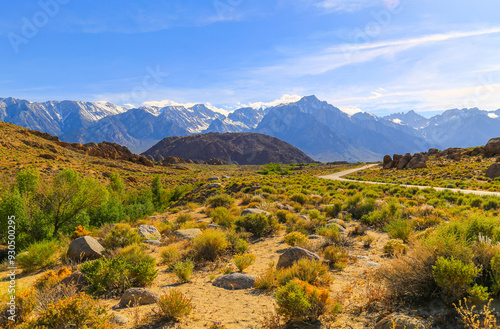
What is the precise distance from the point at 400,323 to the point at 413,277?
1125 mm

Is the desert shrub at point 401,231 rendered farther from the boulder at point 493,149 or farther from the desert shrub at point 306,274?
the boulder at point 493,149

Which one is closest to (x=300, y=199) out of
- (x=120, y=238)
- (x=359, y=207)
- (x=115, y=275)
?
(x=359, y=207)

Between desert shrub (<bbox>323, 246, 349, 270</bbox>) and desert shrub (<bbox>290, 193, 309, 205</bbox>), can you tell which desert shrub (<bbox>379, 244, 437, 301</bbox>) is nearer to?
desert shrub (<bbox>323, 246, 349, 270</bbox>)

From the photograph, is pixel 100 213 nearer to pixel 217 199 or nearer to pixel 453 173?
pixel 217 199

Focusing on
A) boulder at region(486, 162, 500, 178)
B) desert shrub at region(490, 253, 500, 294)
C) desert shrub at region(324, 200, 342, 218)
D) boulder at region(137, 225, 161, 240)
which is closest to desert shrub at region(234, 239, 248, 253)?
boulder at region(137, 225, 161, 240)

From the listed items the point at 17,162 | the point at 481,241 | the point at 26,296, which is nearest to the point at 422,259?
the point at 481,241

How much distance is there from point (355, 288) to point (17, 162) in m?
54.2

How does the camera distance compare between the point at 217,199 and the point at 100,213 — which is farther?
the point at 217,199

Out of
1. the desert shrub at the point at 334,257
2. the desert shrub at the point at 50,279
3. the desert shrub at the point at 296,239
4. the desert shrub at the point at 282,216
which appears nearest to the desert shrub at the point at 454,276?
the desert shrub at the point at 334,257

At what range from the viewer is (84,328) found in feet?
13.4

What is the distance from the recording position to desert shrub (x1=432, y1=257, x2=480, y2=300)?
427 cm

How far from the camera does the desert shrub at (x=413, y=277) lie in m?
4.79

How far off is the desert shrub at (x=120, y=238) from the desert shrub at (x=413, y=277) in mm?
10071

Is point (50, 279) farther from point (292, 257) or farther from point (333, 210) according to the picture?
point (333, 210)
